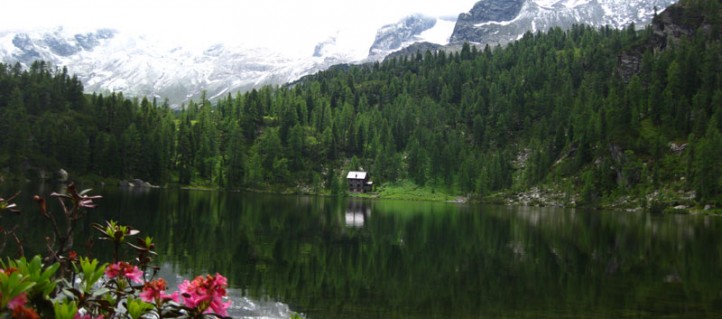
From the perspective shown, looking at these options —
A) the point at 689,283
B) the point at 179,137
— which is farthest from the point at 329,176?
the point at 689,283

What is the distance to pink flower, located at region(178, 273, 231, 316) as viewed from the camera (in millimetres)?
5016

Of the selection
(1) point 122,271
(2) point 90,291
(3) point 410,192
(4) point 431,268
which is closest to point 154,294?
(2) point 90,291

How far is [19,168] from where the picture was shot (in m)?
141

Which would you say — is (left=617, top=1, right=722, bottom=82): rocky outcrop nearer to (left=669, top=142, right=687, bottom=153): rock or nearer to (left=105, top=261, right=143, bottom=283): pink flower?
(left=669, top=142, right=687, bottom=153): rock

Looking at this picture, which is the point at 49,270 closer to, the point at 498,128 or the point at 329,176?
the point at 329,176

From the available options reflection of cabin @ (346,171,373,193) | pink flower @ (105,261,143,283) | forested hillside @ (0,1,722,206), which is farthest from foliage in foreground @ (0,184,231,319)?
reflection of cabin @ (346,171,373,193)

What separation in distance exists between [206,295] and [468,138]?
7621 inches

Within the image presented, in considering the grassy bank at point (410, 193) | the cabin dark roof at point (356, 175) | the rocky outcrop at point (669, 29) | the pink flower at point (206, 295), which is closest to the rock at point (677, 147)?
the rocky outcrop at point (669, 29)

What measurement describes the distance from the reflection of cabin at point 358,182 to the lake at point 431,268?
363ft

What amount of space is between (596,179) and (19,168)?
142133 millimetres

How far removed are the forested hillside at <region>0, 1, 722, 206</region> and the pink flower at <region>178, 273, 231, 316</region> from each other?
128 m

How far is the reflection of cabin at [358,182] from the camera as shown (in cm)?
16888

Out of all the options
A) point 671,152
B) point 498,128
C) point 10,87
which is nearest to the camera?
point 671,152

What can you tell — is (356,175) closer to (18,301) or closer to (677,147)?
(677,147)
